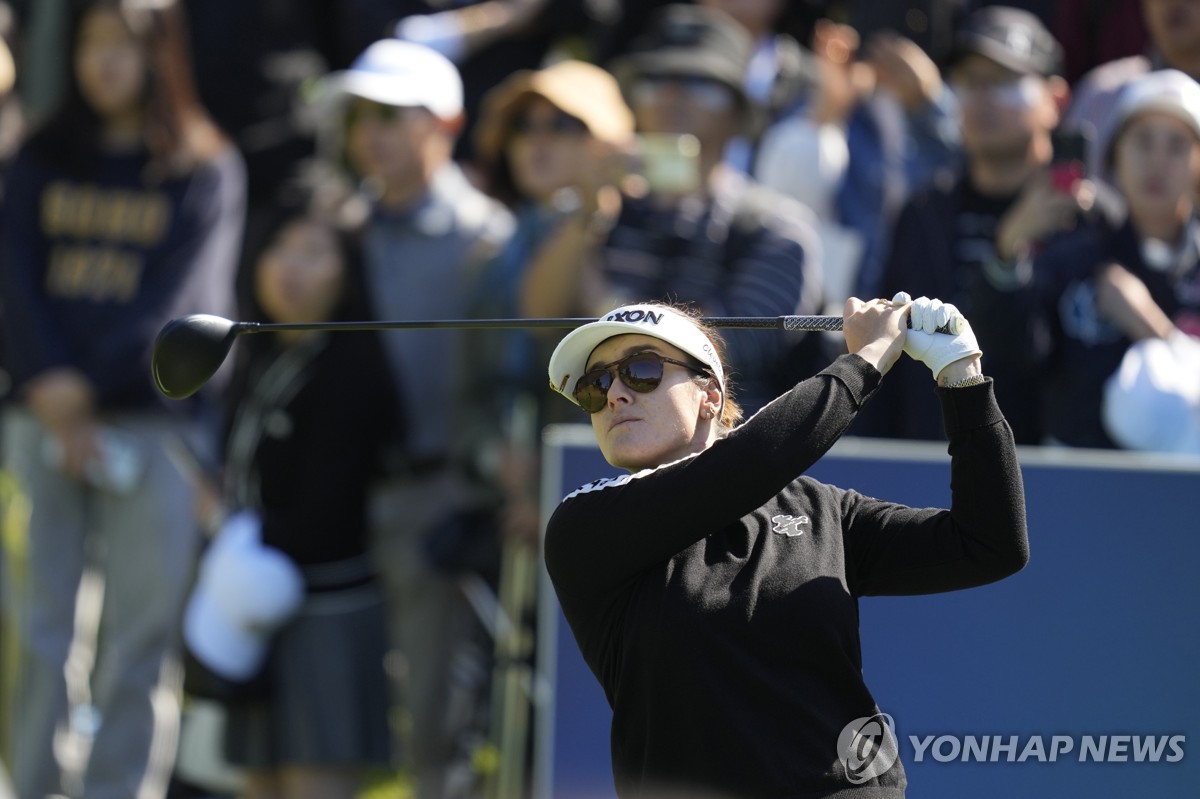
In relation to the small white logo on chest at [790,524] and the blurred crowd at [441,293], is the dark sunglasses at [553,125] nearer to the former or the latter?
the blurred crowd at [441,293]

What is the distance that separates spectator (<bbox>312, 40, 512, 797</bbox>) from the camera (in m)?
5.97

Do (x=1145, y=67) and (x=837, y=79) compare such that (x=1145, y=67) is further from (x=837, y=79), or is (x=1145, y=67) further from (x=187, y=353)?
(x=187, y=353)

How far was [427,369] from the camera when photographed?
241 inches

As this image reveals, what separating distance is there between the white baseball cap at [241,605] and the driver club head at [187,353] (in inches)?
81.8

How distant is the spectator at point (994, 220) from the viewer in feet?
16.8

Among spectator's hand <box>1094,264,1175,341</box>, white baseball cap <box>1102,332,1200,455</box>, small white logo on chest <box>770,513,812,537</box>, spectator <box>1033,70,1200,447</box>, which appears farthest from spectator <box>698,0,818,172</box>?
small white logo on chest <box>770,513,812,537</box>

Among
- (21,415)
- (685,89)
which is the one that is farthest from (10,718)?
(685,89)

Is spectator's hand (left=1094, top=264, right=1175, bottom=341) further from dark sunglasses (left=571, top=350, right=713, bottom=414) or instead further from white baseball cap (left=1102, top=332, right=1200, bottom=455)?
dark sunglasses (left=571, top=350, right=713, bottom=414)

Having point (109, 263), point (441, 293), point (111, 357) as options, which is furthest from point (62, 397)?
point (441, 293)

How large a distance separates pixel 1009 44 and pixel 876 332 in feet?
9.20

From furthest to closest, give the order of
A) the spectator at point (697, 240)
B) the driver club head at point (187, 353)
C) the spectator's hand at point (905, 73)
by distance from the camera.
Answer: the spectator's hand at point (905, 73) → the spectator at point (697, 240) → the driver club head at point (187, 353)

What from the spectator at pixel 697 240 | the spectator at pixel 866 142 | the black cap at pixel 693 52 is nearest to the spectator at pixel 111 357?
the spectator at pixel 697 240

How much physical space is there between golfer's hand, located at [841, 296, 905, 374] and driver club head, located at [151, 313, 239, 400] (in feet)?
3.97

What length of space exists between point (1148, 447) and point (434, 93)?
2728 mm
